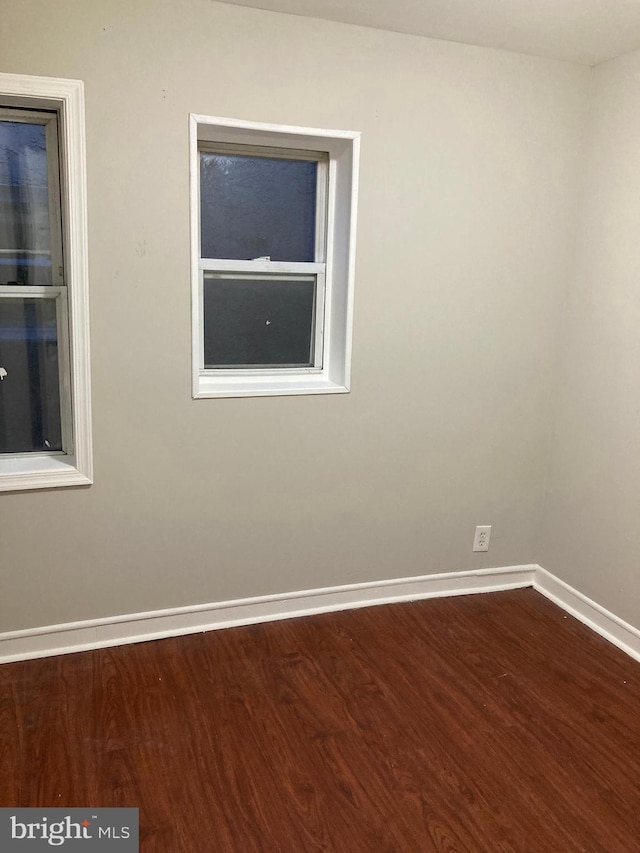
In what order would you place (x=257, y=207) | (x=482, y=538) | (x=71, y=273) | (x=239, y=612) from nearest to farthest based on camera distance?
(x=71, y=273)
(x=257, y=207)
(x=239, y=612)
(x=482, y=538)

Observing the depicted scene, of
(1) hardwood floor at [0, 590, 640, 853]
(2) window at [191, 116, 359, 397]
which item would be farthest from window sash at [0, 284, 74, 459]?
(1) hardwood floor at [0, 590, 640, 853]

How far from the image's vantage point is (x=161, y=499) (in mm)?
2691

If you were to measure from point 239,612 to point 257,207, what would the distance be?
1667 mm

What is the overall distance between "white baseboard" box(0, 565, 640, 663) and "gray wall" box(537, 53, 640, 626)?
0.10 m

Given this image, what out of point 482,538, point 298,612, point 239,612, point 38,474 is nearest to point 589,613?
point 482,538

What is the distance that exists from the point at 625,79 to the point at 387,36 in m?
0.97

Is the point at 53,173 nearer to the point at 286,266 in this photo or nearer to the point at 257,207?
the point at 257,207

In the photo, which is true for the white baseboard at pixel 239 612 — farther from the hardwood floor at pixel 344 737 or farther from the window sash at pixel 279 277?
the window sash at pixel 279 277

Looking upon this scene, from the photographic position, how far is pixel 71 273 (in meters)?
2.39

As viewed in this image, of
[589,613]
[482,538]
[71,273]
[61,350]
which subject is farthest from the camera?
[482,538]

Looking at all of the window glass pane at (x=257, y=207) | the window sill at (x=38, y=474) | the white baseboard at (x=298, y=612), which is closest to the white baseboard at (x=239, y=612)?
the white baseboard at (x=298, y=612)

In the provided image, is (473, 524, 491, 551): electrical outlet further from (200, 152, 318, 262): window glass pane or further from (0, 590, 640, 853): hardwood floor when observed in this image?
(200, 152, 318, 262): window glass pane

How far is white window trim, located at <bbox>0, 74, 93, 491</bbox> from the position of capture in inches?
88.4

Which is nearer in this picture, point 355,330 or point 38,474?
point 38,474
